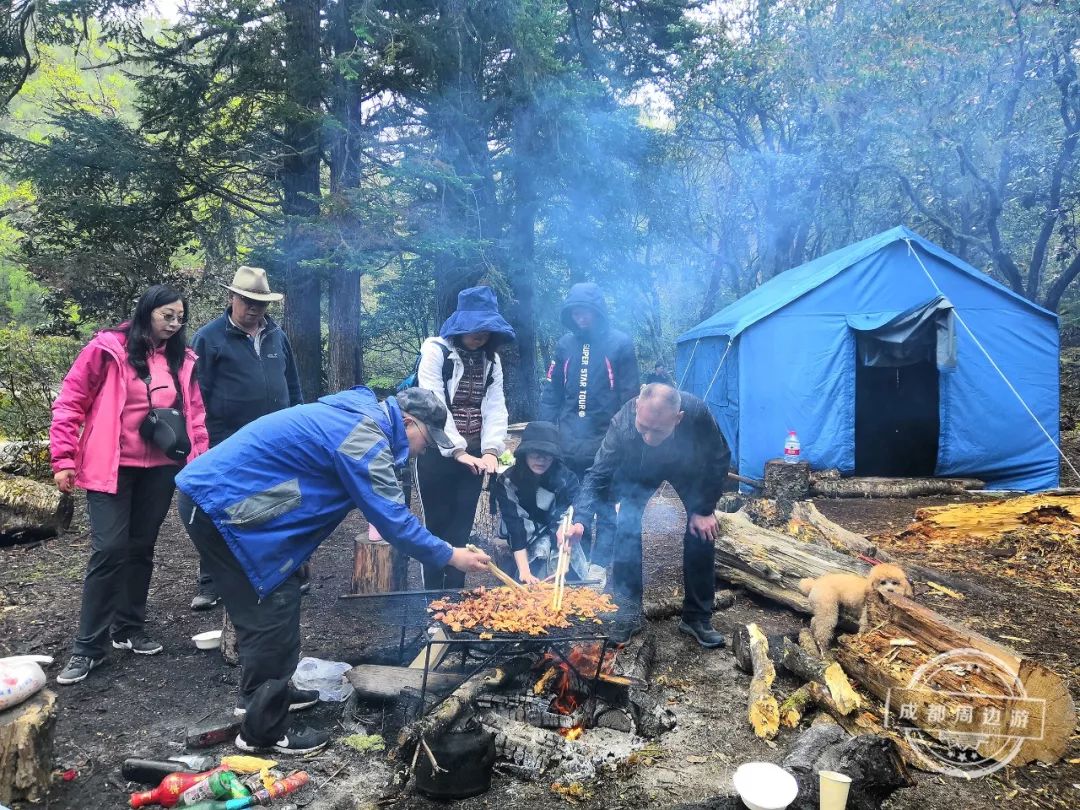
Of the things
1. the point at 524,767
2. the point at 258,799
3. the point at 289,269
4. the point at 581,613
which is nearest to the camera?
the point at 258,799

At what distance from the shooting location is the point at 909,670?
11.0 ft

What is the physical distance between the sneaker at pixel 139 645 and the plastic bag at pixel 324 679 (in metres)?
1.07

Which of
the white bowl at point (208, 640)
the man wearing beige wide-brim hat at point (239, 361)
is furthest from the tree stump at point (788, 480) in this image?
the white bowl at point (208, 640)

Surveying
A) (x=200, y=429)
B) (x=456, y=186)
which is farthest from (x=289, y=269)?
(x=200, y=429)

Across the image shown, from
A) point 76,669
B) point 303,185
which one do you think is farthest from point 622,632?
point 303,185

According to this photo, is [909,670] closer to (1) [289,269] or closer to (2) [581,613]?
(2) [581,613]

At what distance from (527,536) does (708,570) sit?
1.41 meters

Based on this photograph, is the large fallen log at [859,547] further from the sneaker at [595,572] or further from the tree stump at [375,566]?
the tree stump at [375,566]

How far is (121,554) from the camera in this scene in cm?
361

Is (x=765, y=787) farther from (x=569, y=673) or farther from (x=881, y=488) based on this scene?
(x=881, y=488)

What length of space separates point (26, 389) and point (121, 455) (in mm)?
5490

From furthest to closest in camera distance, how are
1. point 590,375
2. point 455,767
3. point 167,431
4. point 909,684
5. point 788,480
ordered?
point 788,480 → point 590,375 → point 167,431 → point 909,684 → point 455,767

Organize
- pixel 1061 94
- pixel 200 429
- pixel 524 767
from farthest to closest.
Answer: pixel 1061 94
pixel 200 429
pixel 524 767

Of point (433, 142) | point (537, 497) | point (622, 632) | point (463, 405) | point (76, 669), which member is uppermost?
point (433, 142)
